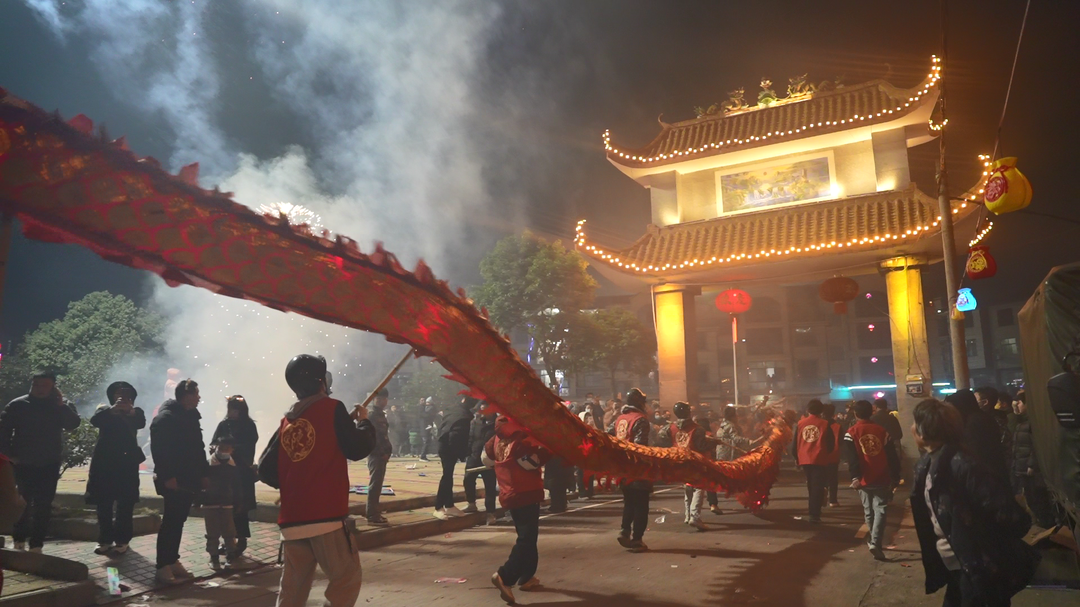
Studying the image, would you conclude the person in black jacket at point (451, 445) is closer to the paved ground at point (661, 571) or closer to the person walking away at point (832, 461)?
the paved ground at point (661, 571)

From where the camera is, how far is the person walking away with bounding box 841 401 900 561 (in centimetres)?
750

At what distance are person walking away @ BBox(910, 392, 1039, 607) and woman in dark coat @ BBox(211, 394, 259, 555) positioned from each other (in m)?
6.48

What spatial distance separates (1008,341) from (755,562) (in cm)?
5309

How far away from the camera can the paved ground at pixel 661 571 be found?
19.6 ft

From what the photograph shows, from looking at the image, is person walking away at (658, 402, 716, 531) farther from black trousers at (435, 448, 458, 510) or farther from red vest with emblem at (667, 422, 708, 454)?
black trousers at (435, 448, 458, 510)

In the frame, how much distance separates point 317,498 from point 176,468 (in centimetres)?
361

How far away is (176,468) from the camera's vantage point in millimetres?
6699

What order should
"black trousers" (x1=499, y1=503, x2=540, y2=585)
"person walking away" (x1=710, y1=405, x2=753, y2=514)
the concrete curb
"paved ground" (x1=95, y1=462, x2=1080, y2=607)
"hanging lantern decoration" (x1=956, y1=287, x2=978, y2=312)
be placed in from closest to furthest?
the concrete curb < "black trousers" (x1=499, y1=503, x2=540, y2=585) < "paved ground" (x1=95, y1=462, x2=1080, y2=607) < "person walking away" (x1=710, y1=405, x2=753, y2=514) < "hanging lantern decoration" (x1=956, y1=287, x2=978, y2=312)

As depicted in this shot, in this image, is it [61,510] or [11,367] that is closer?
[61,510]

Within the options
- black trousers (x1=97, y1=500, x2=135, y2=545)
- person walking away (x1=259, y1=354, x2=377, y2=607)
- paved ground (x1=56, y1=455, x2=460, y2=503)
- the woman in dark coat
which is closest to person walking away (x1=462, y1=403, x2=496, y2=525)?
paved ground (x1=56, y1=455, x2=460, y2=503)

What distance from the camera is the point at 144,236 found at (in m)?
3.01

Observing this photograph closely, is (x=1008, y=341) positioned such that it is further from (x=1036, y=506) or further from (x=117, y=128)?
(x=117, y=128)

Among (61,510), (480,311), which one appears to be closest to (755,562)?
(480,311)

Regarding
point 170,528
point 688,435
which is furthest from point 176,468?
point 688,435
